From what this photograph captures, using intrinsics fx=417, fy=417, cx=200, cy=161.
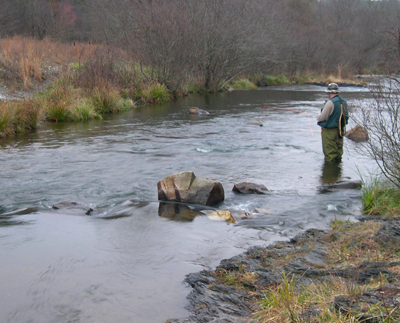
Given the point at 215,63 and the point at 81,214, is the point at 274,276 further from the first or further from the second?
the point at 215,63

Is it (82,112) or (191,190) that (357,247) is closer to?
(191,190)

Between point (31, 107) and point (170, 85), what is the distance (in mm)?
11249

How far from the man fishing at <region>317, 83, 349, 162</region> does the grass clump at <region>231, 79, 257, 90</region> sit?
77.2 ft

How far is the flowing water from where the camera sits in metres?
4.12

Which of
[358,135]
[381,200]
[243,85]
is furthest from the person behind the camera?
[243,85]

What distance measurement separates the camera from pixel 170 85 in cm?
2444

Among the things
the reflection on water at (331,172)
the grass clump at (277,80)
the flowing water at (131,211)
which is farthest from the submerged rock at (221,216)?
the grass clump at (277,80)

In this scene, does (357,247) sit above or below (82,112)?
below

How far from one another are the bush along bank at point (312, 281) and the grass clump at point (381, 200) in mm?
463

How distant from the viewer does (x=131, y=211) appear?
22.1ft

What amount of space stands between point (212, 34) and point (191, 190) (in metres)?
22.4

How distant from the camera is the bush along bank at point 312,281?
2949 mm

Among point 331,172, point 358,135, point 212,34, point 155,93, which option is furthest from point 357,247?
point 212,34

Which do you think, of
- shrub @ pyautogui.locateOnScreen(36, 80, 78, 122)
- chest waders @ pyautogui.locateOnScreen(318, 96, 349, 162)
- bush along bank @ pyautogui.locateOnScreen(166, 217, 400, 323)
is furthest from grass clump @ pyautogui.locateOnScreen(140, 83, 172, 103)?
bush along bank @ pyautogui.locateOnScreen(166, 217, 400, 323)
